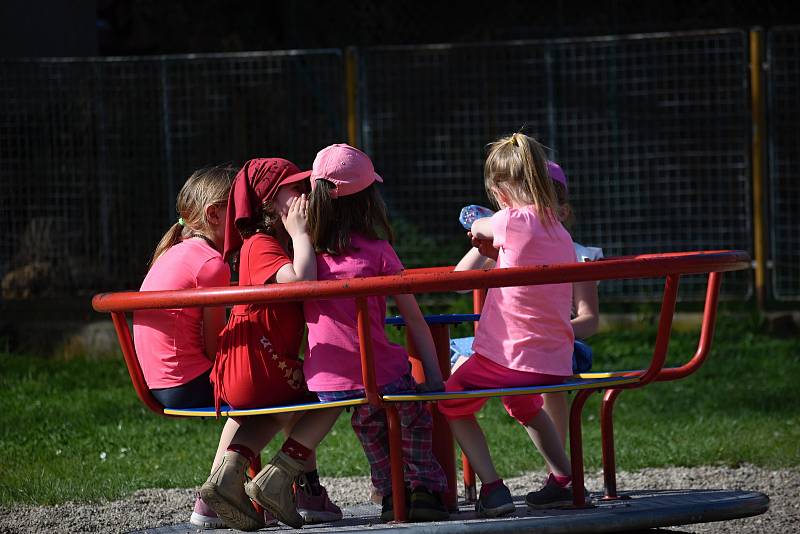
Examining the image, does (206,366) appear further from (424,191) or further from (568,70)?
(568,70)

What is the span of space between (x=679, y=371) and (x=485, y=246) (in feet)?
2.26

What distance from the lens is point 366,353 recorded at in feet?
10.3

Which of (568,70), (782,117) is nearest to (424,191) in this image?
(568,70)

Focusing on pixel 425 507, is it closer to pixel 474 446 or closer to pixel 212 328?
pixel 474 446

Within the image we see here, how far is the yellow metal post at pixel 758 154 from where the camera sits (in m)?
8.62

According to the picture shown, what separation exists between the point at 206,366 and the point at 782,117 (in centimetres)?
679

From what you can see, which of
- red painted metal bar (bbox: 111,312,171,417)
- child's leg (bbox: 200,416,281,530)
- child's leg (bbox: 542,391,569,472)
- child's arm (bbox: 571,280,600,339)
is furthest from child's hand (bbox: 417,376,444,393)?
child's leg (bbox: 542,391,569,472)

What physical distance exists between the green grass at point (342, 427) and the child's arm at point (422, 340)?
7.14ft

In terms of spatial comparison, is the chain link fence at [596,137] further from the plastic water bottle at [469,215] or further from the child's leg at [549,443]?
the child's leg at [549,443]

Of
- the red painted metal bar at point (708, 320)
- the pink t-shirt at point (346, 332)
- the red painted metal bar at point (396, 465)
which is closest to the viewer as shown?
the red painted metal bar at point (396, 465)

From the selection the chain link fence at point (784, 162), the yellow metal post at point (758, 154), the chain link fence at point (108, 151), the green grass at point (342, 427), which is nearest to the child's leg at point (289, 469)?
the green grass at point (342, 427)

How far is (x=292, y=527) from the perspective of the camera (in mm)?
3428

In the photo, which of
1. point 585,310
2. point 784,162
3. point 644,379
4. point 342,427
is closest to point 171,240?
point 585,310

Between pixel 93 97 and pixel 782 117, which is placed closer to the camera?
pixel 93 97
